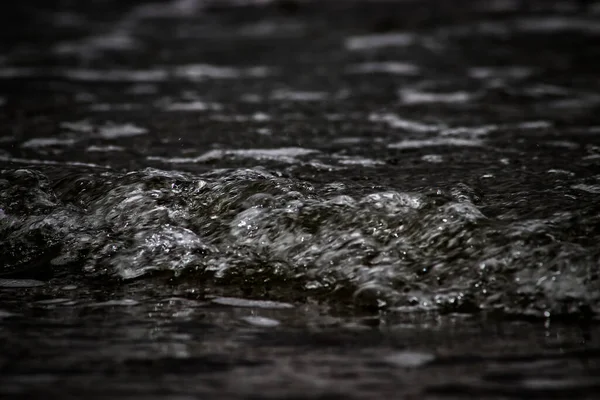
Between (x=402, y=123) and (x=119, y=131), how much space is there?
1538mm

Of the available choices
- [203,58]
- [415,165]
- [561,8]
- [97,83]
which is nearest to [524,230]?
[415,165]

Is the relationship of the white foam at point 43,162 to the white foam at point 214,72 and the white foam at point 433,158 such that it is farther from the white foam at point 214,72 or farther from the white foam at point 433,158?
the white foam at point 214,72

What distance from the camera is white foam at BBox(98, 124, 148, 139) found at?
4434 mm

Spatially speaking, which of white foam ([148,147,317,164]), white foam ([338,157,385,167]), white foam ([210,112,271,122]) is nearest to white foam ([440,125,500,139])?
white foam ([338,157,385,167])

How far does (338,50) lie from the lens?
23.5ft

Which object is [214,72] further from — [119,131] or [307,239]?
[307,239]

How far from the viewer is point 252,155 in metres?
3.91

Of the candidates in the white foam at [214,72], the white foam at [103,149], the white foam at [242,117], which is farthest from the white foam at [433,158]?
the white foam at [214,72]

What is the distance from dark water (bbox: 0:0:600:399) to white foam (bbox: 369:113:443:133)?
0.02 m

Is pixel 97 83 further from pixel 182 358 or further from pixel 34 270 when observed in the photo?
pixel 182 358

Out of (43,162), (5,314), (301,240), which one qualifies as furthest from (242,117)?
(5,314)

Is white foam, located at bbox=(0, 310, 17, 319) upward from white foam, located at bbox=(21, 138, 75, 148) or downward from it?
downward

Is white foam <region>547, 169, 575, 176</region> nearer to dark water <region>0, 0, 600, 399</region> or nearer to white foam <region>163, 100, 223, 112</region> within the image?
dark water <region>0, 0, 600, 399</region>

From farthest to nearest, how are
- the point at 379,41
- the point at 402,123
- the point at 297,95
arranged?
the point at 379,41 → the point at 297,95 → the point at 402,123
